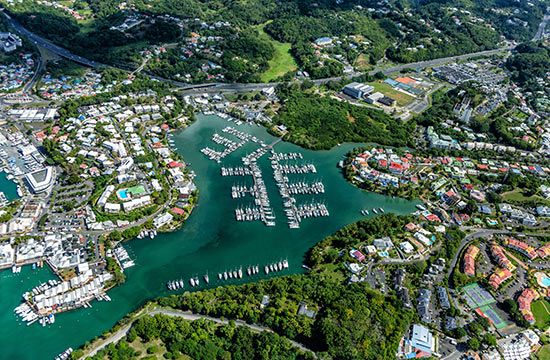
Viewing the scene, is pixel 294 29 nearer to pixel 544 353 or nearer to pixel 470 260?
pixel 470 260

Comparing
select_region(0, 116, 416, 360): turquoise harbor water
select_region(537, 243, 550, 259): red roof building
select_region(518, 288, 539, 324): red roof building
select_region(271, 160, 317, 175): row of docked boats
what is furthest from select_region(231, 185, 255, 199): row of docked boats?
select_region(537, 243, 550, 259): red roof building

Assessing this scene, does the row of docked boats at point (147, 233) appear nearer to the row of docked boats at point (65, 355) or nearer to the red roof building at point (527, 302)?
the row of docked boats at point (65, 355)

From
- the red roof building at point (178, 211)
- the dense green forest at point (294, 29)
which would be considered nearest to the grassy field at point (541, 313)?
the red roof building at point (178, 211)

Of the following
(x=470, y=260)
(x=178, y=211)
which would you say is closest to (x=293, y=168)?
(x=178, y=211)

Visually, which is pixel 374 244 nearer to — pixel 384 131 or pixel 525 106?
pixel 384 131

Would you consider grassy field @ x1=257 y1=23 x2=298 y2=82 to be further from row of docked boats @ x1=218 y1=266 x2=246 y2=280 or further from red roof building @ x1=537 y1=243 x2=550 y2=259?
red roof building @ x1=537 y1=243 x2=550 y2=259

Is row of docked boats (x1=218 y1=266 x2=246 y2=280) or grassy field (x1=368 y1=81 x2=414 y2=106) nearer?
row of docked boats (x1=218 y1=266 x2=246 y2=280)

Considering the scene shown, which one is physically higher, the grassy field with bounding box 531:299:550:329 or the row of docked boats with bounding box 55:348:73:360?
the row of docked boats with bounding box 55:348:73:360
